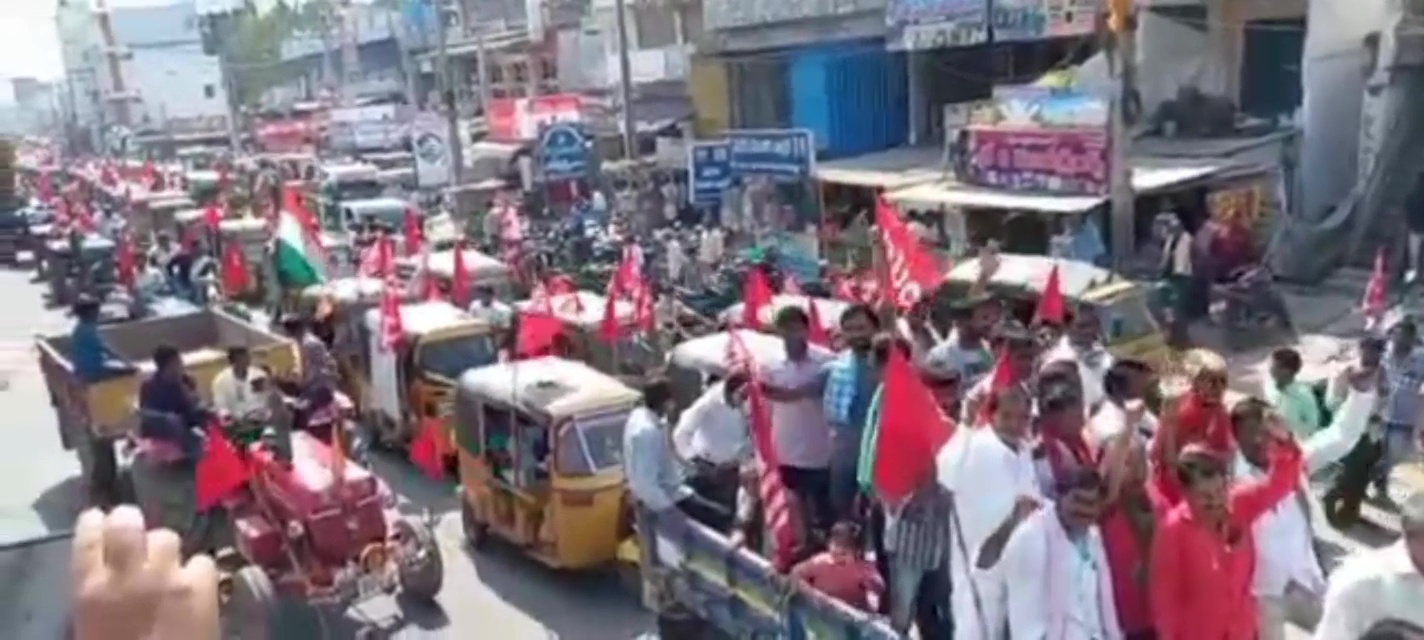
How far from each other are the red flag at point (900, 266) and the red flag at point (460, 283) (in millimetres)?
5351

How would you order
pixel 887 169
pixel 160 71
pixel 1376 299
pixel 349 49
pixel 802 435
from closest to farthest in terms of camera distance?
1. pixel 802 435
2. pixel 1376 299
3. pixel 887 169
4. pixel 349 49
5. pixel 160 71

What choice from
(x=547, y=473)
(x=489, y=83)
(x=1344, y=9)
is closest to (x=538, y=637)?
(x=547, y=473)

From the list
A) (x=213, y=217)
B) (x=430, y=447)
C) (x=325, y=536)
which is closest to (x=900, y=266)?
(x=430, y=447)

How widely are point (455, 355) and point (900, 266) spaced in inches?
172

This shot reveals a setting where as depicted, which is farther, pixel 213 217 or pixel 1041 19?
pixel 213 217

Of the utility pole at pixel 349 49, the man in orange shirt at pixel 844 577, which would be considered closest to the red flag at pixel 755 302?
the man in orange shirt at pixel 844 577

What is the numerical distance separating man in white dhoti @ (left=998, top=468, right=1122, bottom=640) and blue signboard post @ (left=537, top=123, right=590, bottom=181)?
2498cm

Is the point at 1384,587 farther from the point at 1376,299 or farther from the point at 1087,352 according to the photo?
the point at 1376,299

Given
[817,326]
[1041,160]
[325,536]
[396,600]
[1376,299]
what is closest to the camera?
[325,536]

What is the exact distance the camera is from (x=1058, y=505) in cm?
528

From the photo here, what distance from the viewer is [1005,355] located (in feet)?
25.4

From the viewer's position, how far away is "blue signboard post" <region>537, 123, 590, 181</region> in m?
29.6

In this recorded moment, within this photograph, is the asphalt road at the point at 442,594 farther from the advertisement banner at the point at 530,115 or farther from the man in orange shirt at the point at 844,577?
the advertisement banner at the point at 530,115

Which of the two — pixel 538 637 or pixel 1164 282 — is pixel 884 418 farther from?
pixel 1164 282
